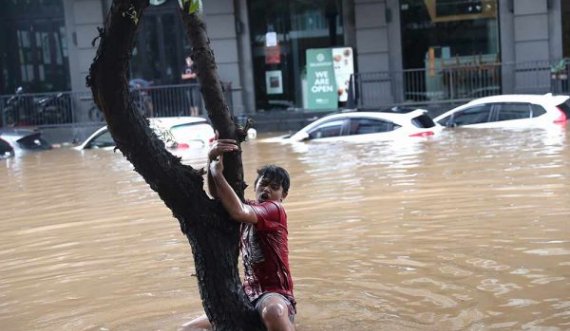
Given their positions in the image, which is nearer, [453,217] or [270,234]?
[270,234]

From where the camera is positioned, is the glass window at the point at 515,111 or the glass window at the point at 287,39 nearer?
the glass window at the point at 515,111

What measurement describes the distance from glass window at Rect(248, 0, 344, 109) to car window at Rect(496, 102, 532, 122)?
9.34 metres

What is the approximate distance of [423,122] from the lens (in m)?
18.0

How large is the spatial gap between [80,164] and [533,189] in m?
10.3

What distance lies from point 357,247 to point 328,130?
10520mm

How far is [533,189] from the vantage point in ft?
35.1

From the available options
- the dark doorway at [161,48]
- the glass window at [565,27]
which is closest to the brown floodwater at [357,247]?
the glass window at [565,27]

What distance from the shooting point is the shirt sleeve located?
4.81m

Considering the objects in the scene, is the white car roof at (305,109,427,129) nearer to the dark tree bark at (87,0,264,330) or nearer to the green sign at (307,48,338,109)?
the green sign at (307,48,338,109)

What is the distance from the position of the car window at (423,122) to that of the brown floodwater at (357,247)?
2.82 metres

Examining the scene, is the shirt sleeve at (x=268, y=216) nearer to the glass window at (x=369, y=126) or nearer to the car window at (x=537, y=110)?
the glass window at (x=369, y=126)

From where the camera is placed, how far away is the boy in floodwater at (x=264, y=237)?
15.5 ft

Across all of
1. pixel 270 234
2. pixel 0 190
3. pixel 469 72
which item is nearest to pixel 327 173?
pixel 0 190

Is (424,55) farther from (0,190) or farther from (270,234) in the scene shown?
(270,234)
